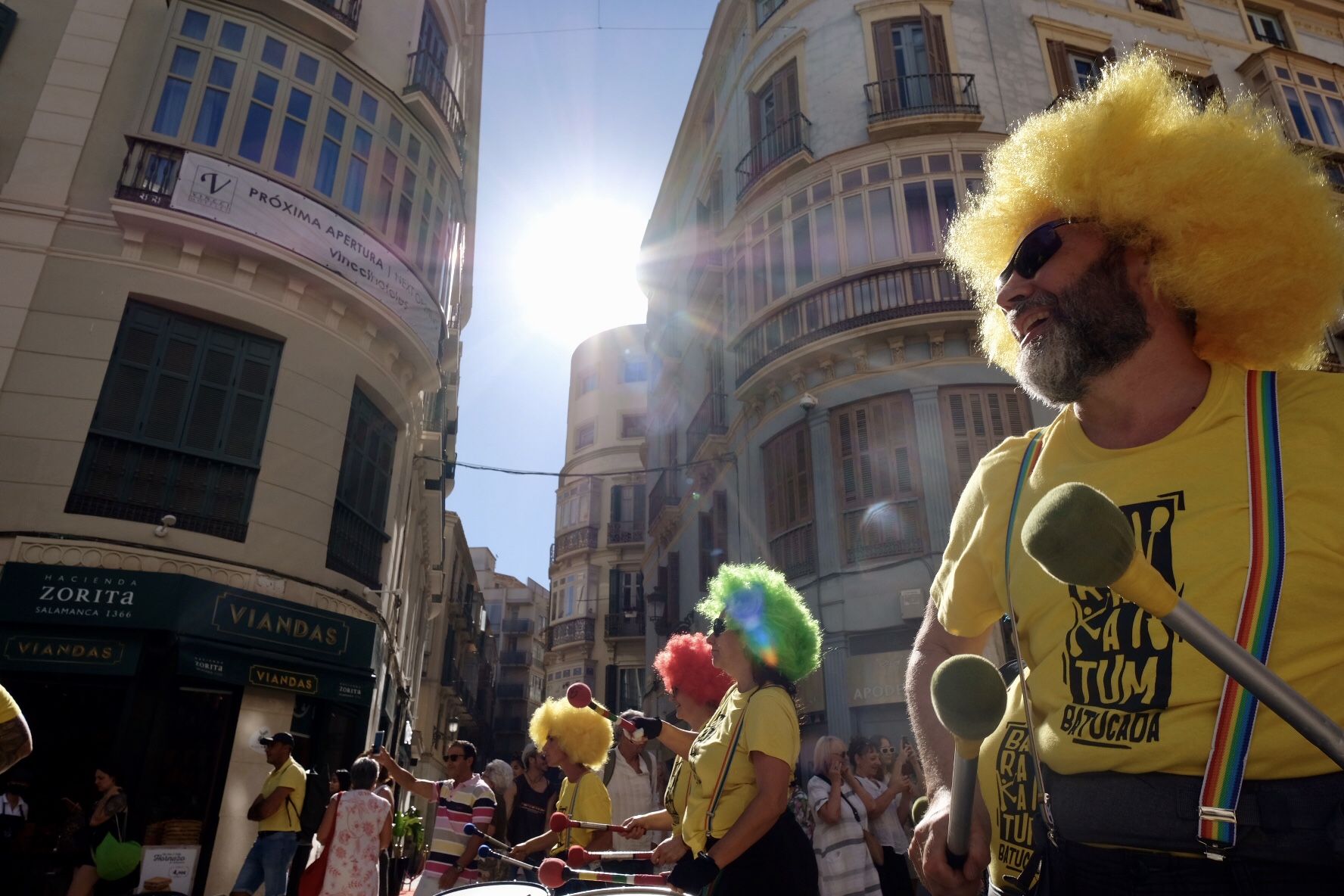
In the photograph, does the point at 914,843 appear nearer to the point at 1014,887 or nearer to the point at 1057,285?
the point at 1014,887

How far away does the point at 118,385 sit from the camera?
9789 mm

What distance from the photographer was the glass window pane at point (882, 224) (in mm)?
14445

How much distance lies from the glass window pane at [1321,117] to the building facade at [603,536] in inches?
861

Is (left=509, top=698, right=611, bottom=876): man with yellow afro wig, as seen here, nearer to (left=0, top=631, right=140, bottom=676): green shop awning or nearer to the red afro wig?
the red afro wig

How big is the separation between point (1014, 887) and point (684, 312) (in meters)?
22.2

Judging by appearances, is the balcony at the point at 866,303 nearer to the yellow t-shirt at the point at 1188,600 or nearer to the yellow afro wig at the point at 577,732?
the yellow afro wig at the point at 577,732

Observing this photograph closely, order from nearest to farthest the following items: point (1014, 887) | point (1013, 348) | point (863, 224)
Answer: point (1014, 887)
point (1013, 348)
point (863, 224)

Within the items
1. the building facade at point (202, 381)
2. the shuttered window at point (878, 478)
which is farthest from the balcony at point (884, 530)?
the building facade at point (202, 381)

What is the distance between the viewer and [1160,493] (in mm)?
1488

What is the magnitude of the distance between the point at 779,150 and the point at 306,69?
9101mm

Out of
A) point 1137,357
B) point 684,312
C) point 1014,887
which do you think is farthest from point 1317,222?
point 684,312

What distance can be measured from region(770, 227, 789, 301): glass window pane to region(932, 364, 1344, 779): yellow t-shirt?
14436mm

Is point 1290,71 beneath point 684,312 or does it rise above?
above

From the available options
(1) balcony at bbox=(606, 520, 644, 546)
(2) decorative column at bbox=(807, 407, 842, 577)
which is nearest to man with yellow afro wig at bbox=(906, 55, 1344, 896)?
(2) decorative column at bbox=(807, 407, 842, 577)
